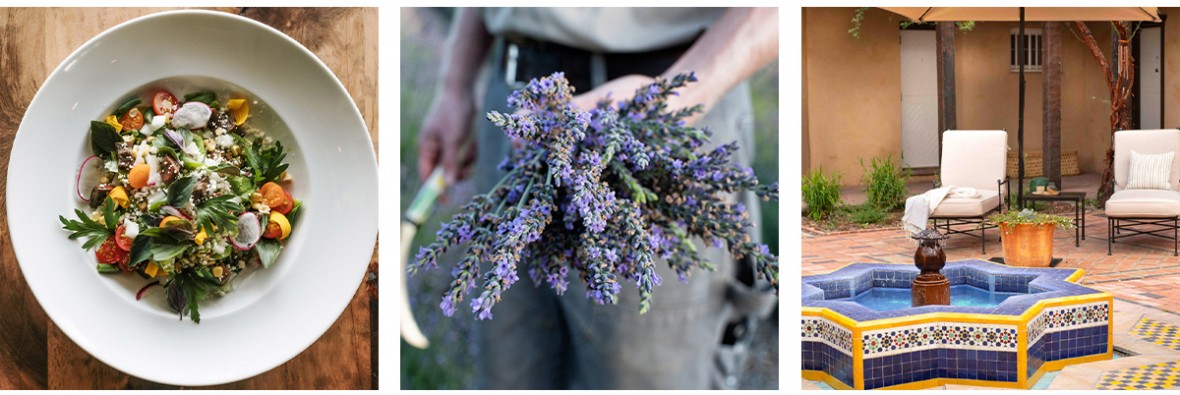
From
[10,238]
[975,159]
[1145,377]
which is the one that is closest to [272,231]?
[10,238]

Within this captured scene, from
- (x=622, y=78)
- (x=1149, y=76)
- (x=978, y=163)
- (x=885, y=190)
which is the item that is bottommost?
(x=885, y=190)

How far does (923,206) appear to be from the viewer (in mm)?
6652

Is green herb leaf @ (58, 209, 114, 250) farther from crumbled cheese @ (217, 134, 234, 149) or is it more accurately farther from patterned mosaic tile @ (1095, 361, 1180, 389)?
patterned mosaic tile @ (1095, 361, 1180, 389)

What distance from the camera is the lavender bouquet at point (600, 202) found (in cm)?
193

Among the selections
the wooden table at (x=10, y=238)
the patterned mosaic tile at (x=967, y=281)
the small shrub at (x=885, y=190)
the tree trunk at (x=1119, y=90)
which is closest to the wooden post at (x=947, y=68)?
the small shrub at (x=885, y=190)

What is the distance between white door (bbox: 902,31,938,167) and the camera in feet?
34.9

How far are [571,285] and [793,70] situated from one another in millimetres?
779

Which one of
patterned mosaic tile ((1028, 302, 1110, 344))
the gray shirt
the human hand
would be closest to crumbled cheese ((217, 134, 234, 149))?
the human hand

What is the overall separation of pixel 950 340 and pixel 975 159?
13.5 feet

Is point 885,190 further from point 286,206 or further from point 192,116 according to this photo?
point 192,116

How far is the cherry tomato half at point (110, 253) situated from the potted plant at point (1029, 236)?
205 inches

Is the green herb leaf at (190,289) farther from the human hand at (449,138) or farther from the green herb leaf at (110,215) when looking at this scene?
the human hand at (449,138)

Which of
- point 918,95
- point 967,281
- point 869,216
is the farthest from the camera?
point 918,95

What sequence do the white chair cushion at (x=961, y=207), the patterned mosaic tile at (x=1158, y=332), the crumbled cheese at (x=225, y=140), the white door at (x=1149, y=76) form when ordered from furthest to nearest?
1. the white door at (x=1149, y=76)
2. the white chair cushion at (x=961, y=207)
3. the patterned mosaic tile at (x=1158, y=332)
4. the crumbled cheese at (x=225, y=140)
